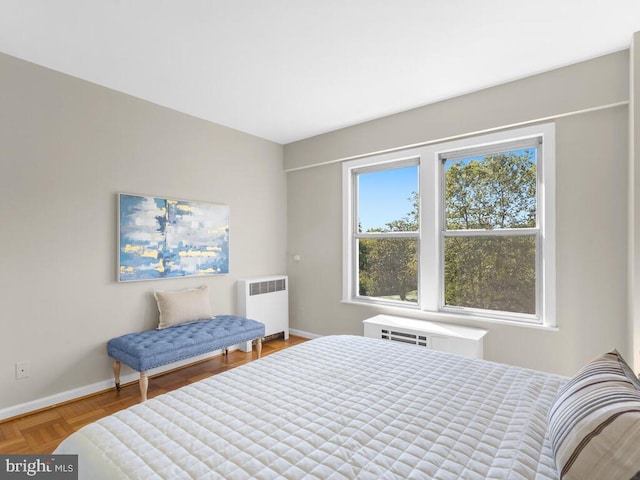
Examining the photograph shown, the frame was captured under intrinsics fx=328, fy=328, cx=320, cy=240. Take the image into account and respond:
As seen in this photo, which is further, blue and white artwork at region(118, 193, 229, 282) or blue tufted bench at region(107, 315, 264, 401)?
blue and white artwork at region(118, 193, 229, 282)

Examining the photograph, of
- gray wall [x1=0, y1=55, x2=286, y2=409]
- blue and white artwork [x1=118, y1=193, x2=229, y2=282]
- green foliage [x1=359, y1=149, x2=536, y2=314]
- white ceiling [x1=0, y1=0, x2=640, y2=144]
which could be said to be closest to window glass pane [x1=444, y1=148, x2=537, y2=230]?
green foliage [x1=359, y1=149, x2=536, y2=314]

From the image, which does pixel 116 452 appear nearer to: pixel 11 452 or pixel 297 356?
pixel 297 356

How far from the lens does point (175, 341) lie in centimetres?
280

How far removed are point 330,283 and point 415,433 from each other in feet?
9.95

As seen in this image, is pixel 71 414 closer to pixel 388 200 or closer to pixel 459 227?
pixel 388 200

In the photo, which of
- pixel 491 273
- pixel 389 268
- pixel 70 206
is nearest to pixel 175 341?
pixel 70 206

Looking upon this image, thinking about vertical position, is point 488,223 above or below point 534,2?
below

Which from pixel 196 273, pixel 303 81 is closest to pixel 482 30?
pixel 303 81

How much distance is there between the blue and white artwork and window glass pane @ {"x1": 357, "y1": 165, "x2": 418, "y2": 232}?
1674 millimetres

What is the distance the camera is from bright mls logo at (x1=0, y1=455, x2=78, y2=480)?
3.76ft

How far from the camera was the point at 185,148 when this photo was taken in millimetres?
3547

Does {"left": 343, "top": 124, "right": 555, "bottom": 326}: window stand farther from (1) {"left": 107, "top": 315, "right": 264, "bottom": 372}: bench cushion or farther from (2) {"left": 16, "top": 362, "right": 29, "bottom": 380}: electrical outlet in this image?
(2) {"left": 16, "top": 362, "right": 29, "bottom": 380}: electrical outlet

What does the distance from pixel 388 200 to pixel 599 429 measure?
3.12 meters

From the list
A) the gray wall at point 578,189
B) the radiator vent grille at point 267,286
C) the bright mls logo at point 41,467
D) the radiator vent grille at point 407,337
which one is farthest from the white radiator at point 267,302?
the bright mls logo at point 41,467
